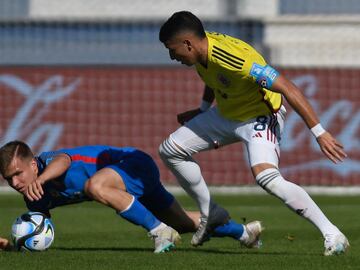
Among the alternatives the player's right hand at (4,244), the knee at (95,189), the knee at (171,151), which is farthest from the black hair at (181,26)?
the player's right hand at (4,244)

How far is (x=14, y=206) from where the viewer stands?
15578 millimetres

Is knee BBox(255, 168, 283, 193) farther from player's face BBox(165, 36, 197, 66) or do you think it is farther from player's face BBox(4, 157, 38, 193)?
player's face BBox(4, 157, 38, 193)

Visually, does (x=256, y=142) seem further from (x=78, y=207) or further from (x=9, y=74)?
(x=9, y=74)

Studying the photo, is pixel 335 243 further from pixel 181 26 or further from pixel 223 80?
pixel 181 26

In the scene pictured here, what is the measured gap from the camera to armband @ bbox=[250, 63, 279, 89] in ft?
27.8

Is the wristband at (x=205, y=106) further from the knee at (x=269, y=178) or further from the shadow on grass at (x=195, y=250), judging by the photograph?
the knee at (x=269, y=178)

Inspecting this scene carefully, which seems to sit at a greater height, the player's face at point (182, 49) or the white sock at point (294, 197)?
the player's face at point (182, 49)

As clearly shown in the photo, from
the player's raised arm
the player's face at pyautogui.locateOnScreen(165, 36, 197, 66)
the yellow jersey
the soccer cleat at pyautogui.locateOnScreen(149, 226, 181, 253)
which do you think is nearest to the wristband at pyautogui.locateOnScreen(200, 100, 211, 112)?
the player's raised arm

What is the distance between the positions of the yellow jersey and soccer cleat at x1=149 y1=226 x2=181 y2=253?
95 centimetres

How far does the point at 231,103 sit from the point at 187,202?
7.26 metres

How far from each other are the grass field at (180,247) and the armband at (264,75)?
1225mm

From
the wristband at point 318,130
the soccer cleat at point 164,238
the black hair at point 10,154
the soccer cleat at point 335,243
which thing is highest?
the wristband at point 318,130

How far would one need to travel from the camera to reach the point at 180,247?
31.9 ft

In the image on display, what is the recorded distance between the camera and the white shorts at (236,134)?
Result: 347 inches
